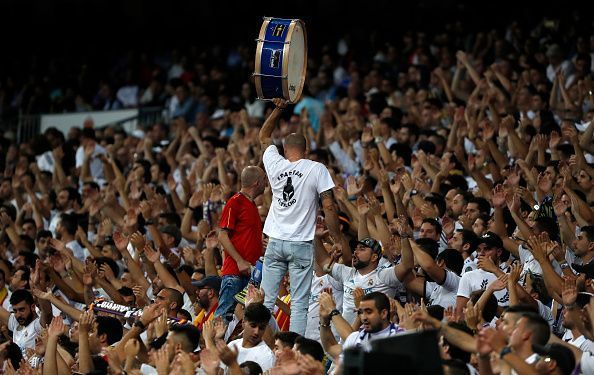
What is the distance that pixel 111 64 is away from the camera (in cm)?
2348

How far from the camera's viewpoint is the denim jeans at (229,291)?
10.4 meters

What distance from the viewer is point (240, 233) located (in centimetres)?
1045

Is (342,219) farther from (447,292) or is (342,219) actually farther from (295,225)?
(295,225)

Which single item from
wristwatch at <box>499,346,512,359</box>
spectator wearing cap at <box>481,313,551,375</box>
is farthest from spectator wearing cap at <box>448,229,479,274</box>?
wristwatch at <box>499,346,512,359</box>

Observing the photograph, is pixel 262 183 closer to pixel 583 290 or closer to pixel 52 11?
pixel 583 290

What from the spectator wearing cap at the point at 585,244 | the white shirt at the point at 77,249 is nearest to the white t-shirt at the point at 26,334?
the white shirt at the point at 77,249

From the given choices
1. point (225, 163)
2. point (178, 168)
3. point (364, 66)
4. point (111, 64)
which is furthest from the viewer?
point (111, 64)

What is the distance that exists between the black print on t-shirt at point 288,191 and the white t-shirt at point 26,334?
3.50m

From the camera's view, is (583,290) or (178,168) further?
(178,168)

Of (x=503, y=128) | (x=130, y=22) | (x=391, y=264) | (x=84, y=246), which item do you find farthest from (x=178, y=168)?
(x=130, y=22)

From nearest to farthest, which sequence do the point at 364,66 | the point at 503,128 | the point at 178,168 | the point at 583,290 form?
the point at 583,290
the point at 503,128
the point at 178,168
the point at 364,66

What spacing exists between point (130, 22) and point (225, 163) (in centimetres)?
925

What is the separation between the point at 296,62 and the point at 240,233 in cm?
151

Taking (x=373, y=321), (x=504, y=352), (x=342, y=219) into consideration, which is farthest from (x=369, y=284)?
(x=504, y=352)
